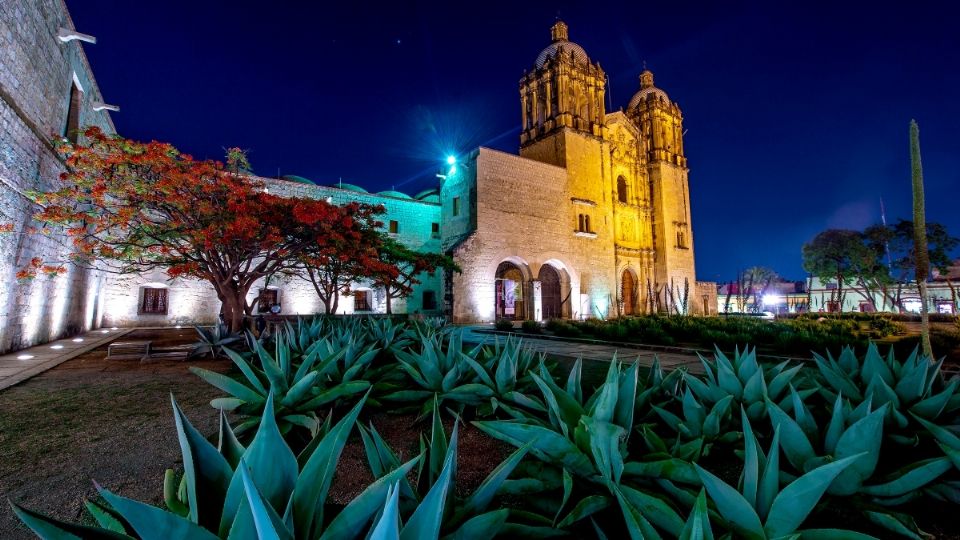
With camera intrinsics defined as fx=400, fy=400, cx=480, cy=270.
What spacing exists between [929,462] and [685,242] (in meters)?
26.7

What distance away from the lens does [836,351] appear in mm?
6117

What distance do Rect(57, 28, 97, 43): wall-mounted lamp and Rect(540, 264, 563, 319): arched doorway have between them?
56.0 ft

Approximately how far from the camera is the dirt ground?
203 centimetres

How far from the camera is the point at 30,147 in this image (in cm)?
703

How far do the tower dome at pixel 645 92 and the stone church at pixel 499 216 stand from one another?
111 mm

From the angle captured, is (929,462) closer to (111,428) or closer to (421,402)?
(421,402)

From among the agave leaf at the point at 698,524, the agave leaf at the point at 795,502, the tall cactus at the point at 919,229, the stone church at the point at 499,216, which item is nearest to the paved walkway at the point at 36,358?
the stone church at the point at 499,216

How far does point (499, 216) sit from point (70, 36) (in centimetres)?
1397

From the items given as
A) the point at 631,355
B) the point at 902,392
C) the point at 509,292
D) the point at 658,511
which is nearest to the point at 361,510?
the point at 658,511

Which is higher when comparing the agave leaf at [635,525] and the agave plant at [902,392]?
the agave plant at [902,392]

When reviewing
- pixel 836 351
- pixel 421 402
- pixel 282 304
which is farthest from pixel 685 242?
pixel 421 402

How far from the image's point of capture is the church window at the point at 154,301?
15719mm

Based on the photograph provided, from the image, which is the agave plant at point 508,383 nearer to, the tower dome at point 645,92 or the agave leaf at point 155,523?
the agave leaf at point 155,523

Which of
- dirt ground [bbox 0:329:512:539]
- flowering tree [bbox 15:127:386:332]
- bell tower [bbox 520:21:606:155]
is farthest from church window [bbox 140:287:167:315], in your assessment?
bell tower [bbox 520:21:606:155]
